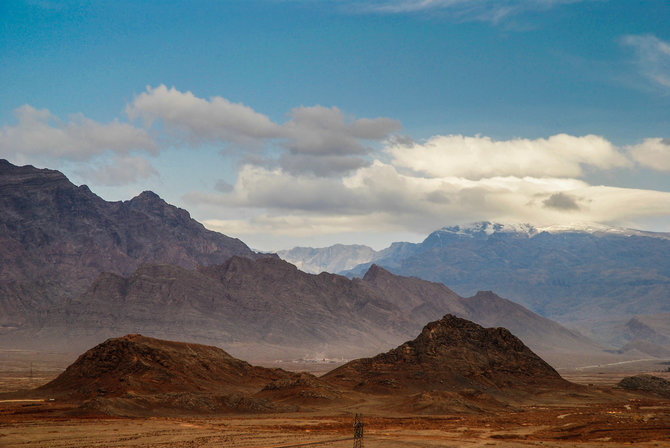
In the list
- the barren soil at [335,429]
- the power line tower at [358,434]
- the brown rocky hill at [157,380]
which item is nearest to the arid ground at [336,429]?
the barren soil at [335,429]

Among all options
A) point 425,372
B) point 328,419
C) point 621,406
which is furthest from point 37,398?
point 621,406

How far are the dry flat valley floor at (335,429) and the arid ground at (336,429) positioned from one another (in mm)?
96

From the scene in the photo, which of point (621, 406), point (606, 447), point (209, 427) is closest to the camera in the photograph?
point (606, 447)

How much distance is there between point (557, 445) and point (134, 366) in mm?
76552

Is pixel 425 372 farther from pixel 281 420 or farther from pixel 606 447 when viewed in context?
pixel 606 447

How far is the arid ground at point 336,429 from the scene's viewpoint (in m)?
77.5

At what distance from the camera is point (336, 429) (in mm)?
89875

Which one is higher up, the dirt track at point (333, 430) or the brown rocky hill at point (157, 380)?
the brown rocky hill at point (157, 380)

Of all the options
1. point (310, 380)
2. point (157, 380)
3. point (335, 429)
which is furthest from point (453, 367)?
point (335, 429)

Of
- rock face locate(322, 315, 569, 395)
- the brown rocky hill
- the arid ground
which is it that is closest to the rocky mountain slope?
rock face locate(322, 315, 569, 395)

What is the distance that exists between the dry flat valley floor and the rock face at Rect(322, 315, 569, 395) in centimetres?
3194

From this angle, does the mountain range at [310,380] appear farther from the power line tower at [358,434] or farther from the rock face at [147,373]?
the power line tower at [358,434]

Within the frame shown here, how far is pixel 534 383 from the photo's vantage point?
151m

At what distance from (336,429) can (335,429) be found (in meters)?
0.13
